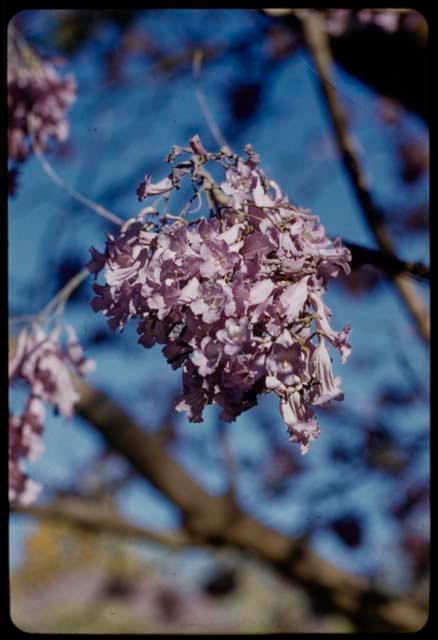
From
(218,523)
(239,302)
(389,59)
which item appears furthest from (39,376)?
(389,59)

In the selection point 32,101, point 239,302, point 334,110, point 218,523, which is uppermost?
point 334,110

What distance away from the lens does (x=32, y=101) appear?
1139 mm

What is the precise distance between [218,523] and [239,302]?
4.60ft

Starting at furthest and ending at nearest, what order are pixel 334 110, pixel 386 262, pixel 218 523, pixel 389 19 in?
1. pixel 218 523
2. pixel 334 110
3. pixel 389 19
4. pixel 386 262

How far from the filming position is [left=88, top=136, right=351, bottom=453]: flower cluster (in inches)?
21.7

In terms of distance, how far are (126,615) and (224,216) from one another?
5.76m

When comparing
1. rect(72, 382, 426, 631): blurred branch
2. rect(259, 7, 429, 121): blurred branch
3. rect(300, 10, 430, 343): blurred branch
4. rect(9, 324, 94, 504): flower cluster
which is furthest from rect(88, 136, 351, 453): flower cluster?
rect(72, 382, 426, 631): blurred branch

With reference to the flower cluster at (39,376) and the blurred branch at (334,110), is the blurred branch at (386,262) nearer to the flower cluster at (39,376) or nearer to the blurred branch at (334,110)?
the flower cluster at (39,376)

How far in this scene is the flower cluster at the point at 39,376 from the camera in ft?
2.93

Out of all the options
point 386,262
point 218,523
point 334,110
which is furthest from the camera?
point 218,523

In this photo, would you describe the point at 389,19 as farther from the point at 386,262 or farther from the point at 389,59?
the point at 386,262

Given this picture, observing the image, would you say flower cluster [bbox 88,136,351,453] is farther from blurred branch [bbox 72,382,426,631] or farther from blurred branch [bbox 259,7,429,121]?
blurred branch [bbox 72,382,426,631]

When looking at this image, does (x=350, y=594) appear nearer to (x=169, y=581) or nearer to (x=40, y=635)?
(x=40, y=635)

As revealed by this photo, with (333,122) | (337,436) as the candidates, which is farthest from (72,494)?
(333,122)
